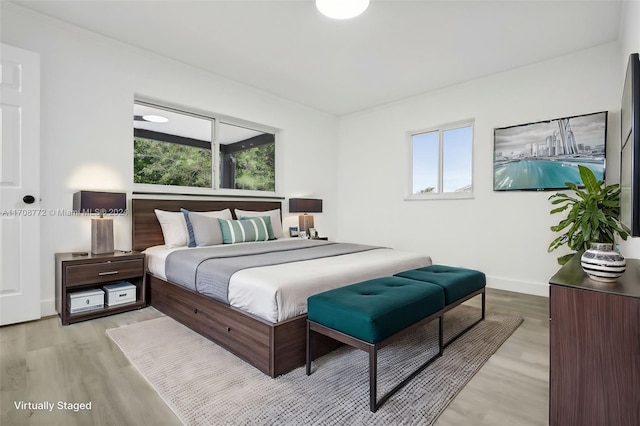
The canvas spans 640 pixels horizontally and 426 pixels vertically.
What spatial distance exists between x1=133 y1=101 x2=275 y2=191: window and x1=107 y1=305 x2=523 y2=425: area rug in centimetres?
202

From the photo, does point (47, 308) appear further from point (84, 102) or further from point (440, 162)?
point (440, 162)

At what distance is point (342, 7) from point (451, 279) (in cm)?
226

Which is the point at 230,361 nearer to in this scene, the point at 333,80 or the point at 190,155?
the point at 190,155

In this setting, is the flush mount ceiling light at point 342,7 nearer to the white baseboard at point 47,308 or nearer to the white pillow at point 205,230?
the white pillow at point 205,230

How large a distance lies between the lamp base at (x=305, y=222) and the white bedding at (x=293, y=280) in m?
2.27

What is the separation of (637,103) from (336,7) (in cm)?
202

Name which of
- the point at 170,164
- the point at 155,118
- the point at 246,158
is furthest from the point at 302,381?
the point at 246,158

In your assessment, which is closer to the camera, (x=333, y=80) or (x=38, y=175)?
(x=38, y=175)

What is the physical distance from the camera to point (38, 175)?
278 cm

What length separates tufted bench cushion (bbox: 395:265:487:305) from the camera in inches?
88.6

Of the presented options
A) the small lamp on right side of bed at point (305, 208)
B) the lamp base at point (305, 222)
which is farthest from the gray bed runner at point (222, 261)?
the lamp base at point (305, 222)

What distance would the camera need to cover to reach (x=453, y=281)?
7.63 ft

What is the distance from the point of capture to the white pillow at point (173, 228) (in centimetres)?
339

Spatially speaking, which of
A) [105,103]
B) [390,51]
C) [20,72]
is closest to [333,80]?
[390,51]
